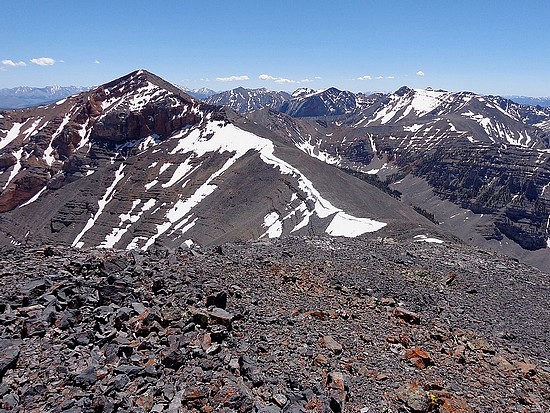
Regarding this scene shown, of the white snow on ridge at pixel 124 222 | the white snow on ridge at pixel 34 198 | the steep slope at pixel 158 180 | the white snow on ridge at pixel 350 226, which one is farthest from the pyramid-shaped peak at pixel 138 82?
the white snow on ridge at pixel 350 226

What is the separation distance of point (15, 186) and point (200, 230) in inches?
2872

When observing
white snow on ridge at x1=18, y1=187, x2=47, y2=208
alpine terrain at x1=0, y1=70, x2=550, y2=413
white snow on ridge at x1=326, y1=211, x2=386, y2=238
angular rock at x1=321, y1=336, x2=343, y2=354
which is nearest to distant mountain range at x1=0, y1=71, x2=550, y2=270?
white snow on ridge at x1=326, y1=211, x2=386, y2=238

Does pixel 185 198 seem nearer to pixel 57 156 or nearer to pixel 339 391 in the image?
pixel 57 156

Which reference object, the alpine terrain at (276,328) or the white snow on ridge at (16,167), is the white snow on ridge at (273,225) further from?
the white snow on ridge at (16,167)

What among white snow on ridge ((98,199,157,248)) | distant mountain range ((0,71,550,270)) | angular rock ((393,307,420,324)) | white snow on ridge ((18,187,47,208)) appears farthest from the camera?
white snow on ridge ((18,187,47,208))

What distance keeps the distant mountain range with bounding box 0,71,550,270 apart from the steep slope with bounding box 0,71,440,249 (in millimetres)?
378

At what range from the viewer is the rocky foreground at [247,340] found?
10.4 metres

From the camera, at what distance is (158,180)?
347ft

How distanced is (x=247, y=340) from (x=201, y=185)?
85235 millimetres

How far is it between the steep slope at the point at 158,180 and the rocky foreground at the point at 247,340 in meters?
31.0

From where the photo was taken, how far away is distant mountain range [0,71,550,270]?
75062mm

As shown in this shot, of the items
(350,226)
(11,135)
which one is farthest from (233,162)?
(11,135)

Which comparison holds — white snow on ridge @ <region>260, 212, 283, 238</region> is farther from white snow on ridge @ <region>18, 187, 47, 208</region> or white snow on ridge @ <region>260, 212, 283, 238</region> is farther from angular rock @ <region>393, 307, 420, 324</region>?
white snow on ridge @ <region>18, 187, 47, 208</region>

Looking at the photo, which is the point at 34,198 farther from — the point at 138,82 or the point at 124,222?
the point at 138,82
